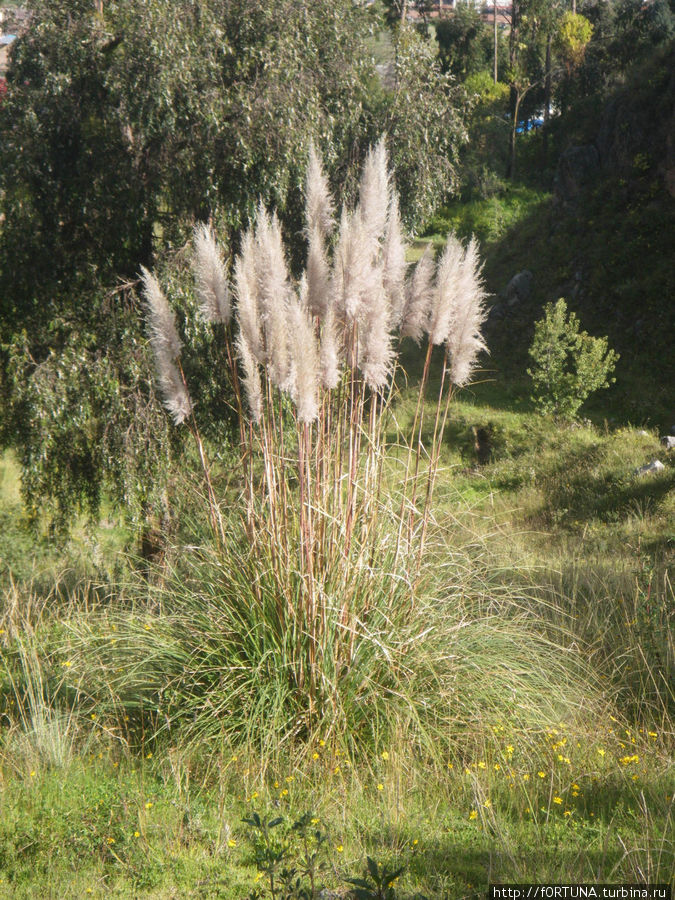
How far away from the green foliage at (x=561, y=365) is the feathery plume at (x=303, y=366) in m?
10.8

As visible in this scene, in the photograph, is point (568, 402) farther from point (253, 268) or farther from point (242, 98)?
point (253, 268)

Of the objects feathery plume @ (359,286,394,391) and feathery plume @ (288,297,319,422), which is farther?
feathery plume @ (359,286,394,391)

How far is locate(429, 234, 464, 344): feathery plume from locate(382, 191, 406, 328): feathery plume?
0.60 ft

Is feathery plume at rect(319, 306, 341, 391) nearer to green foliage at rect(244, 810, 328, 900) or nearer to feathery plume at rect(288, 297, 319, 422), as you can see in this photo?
feathery plume at rect(288, 297, 319, 422)

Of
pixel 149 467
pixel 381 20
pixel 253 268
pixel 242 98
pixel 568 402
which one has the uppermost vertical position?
pixel 381 20

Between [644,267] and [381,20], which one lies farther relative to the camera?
[644,267]

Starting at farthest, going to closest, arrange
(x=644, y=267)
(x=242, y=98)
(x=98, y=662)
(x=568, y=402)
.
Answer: (x=644, y=267), (x=568, y=402), (x=242, y=98), (x=98, y=662)

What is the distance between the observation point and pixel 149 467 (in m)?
6.89

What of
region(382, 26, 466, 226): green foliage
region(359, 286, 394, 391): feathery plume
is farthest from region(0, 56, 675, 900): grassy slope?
region(382, 26, 466, 226): green foliage

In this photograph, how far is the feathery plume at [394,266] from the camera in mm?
3416

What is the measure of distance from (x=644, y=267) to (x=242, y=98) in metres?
11.4

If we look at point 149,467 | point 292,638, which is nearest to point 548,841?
point 292,638

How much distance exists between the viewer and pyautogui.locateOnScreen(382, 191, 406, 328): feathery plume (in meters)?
3.42

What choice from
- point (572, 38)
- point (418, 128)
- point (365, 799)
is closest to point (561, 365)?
point (418, 128)
